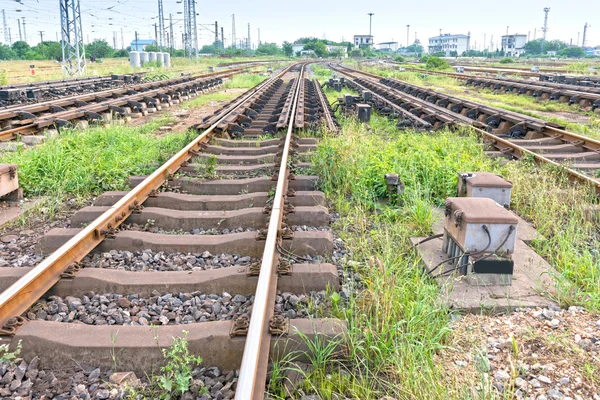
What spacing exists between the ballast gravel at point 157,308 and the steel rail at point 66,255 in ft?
0.32

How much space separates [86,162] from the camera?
6.54 metres

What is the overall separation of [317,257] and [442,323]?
118cm

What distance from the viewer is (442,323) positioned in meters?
2.95

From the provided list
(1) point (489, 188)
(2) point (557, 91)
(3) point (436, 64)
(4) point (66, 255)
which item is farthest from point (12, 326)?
(3) point (436, 64)

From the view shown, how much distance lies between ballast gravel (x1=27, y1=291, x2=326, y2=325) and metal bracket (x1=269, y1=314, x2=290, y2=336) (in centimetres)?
24

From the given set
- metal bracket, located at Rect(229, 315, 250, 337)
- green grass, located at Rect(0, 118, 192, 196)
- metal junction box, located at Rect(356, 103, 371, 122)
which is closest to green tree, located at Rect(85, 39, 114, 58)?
metal junction box, located at Rect(356, 103, 371, 122)

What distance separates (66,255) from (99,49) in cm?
8569

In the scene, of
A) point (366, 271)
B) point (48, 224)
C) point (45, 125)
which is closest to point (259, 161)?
point (48, 224)

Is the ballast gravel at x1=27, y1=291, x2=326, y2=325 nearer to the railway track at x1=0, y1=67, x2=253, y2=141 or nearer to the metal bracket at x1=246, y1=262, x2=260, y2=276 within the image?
the metal bracket at x1=246, y1=262, x2=260, y2=276

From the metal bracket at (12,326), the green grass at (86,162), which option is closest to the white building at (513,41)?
the green grass at (86,162)

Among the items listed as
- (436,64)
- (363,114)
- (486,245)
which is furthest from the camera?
(436,64)

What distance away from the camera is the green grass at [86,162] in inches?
228

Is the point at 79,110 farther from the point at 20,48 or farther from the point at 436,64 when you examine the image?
the point at 20,48

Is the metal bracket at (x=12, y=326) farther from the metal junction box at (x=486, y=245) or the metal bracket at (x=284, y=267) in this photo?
the metal junction box at (x=486, y=245)
